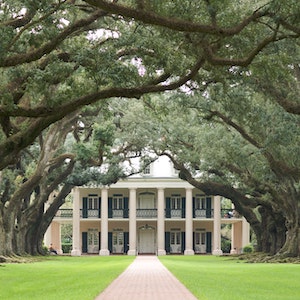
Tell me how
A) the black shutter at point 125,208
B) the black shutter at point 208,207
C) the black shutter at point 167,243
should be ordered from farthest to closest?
the black shutter at point 125,208, the black shutter at point 208,207, the black shutter at point 167,243

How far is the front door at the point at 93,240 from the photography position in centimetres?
6694

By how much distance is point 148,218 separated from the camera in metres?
66.5

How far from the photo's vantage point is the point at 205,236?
220 feet

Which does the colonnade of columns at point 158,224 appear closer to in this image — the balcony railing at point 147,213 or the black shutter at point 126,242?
Answer: the black shutter at point 126,242

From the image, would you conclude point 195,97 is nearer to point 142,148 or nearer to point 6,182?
point 142,148

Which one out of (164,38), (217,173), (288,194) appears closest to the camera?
(164,38)

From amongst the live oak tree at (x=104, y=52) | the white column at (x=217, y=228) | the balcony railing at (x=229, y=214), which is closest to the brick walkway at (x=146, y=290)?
the live oak tree at (x=104, y=52)

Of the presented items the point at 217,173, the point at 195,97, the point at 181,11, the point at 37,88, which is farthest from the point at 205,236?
the point at 181,11

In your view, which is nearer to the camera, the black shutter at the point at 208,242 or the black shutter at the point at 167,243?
the black shutter at the point at 167,243

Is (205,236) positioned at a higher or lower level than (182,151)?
lower

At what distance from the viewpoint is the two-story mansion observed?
2542 inches

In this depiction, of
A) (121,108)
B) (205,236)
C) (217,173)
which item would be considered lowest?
(205,236)

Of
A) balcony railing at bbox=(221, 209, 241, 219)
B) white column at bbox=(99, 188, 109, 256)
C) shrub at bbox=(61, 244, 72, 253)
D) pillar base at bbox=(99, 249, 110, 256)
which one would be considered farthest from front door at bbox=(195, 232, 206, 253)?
shrub at bbox=(61, 244, 72, 253)

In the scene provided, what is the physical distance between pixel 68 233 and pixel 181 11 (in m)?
74.6
